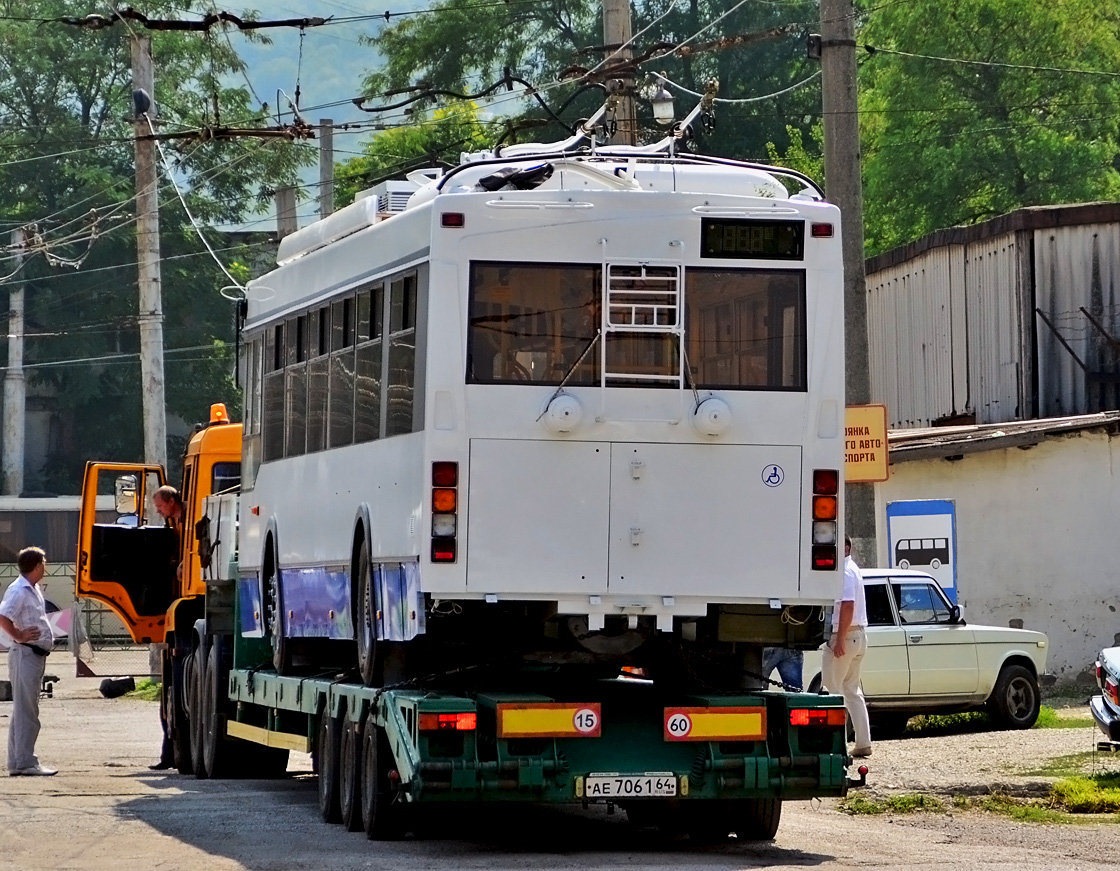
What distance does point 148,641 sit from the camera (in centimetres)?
2272

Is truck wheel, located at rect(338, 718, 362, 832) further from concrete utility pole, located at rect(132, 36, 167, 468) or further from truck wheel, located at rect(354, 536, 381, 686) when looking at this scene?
concrete utility pole, located at rect(132, 36, 167, 468)

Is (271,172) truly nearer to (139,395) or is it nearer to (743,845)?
(139,395)

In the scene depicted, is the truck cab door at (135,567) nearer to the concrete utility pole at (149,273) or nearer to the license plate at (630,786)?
the license plate at (630,786)

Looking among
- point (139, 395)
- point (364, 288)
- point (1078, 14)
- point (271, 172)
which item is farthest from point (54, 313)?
point (364, 288)

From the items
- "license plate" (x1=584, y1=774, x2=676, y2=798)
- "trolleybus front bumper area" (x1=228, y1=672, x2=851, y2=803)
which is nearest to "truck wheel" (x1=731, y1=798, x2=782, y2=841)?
"trolleybus front bumper area" (x1=228, y1=672, x2=851, y2=803)

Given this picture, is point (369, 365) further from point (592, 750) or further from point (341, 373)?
point (592, 750)

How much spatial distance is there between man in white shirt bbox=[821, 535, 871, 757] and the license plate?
476 centimetres

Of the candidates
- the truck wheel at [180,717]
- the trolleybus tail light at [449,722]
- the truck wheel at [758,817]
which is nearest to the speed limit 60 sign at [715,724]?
the truck wheel at [758,817]

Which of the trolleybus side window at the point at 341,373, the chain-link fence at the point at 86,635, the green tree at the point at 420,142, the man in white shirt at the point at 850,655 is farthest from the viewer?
the green tree at the point at 420,142

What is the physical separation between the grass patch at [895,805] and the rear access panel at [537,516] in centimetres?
370

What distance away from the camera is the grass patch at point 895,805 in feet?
49.0

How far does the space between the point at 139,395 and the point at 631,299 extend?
190 ft

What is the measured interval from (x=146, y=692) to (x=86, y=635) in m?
5.24

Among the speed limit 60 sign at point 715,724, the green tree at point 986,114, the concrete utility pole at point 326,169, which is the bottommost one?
the speed limit 60 sign at point 715,724
